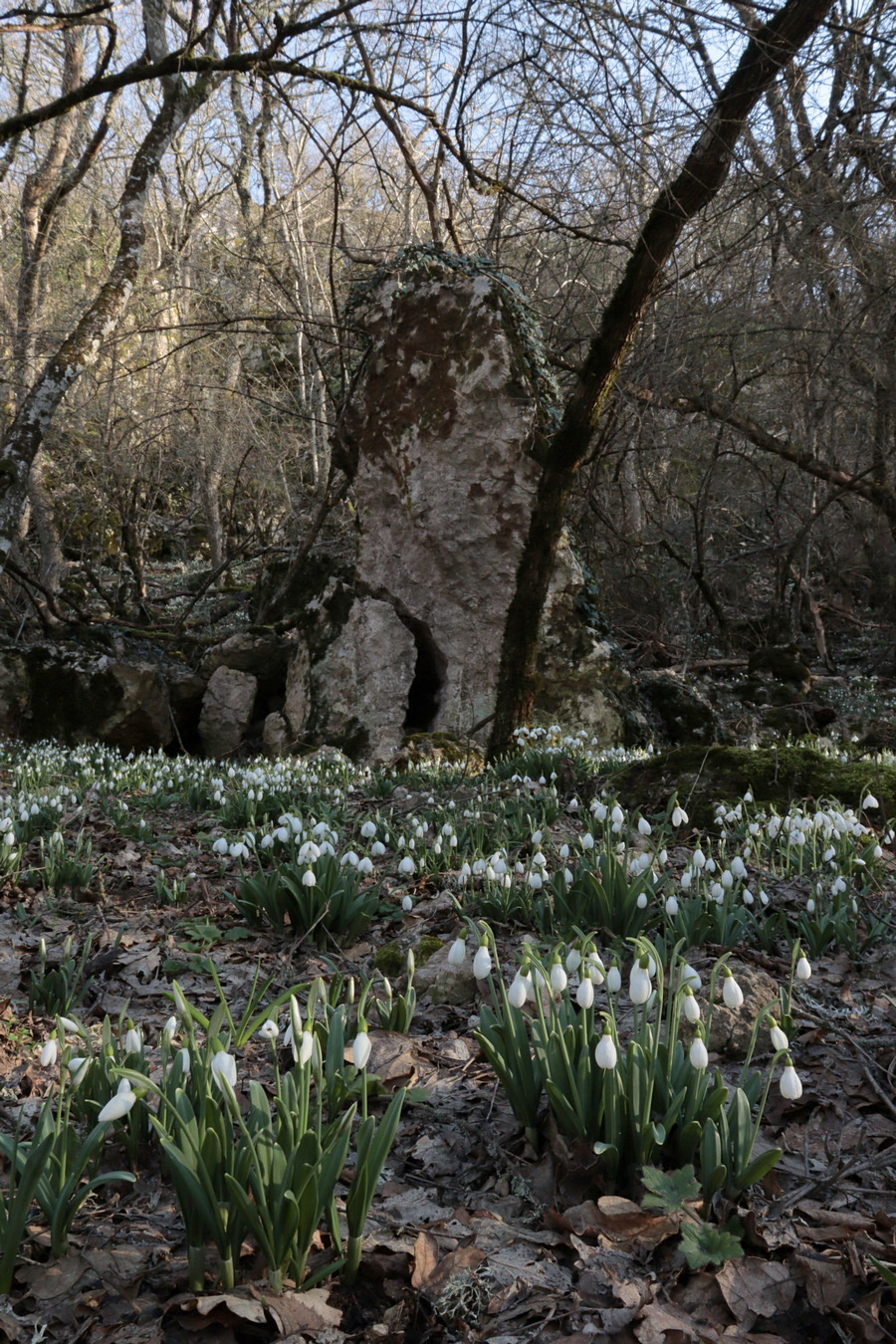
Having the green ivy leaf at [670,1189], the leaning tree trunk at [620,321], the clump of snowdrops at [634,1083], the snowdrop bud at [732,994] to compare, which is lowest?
the green ivy leaf at [670,1189]

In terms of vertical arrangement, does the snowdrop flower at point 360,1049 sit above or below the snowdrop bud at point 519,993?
below

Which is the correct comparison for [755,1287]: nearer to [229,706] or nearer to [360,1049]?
[360,1049]

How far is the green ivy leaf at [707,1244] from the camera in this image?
4.88ft

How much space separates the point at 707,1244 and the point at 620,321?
6.56 metres

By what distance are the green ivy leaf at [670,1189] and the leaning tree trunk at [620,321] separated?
15.1 feet

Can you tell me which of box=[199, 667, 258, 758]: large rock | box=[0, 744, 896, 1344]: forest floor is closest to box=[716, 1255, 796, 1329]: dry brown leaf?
box=[0, 744, 896, 1344]: forest floor

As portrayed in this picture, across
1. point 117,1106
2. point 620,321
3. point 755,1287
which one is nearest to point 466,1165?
point 755,1287

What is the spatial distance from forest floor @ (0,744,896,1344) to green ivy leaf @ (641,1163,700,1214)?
0.10 ft

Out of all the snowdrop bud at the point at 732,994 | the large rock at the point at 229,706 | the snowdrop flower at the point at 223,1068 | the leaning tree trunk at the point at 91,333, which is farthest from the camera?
the large rock at the point at 229,706

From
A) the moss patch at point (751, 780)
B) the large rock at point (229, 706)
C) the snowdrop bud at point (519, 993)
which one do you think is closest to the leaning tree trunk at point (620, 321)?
the moss patch at point (751, 780)

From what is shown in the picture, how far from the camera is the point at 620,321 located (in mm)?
6816

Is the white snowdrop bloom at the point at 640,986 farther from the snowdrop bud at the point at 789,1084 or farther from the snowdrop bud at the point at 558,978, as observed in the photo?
the snowdrop bud at the point at 789,1084

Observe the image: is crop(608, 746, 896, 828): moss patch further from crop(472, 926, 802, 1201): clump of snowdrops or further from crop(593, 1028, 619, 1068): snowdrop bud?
crop(593, 1028, 619, 1068): snowdrop bud

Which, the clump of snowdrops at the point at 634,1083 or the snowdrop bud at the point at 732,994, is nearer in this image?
the clump of snowdrops at the point at 634,1083
